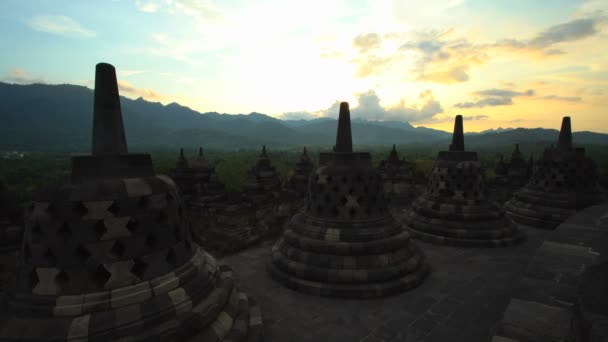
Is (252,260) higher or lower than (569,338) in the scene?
lower

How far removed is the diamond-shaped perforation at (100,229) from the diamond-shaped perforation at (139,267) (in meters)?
0.55

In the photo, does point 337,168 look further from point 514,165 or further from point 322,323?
point 514,165

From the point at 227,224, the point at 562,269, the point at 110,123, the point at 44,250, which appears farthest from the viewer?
the point at 227,224

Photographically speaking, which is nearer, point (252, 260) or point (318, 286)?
point (318, 286)

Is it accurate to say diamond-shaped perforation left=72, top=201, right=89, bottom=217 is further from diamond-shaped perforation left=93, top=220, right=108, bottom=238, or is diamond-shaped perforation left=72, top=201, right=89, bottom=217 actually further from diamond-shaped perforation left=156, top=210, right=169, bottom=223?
diamond-shaped perforation left=156, top=210, right=169, bottom=223

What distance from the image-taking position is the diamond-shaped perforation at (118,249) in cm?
401

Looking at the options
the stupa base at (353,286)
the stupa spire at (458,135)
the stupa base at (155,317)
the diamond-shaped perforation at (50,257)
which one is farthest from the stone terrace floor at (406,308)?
the stupa spire at (458,135)

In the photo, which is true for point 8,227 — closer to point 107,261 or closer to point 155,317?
point 107,261

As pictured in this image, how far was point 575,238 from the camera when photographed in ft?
23.0

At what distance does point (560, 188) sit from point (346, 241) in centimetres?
1202

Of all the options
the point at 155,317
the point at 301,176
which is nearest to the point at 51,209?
the point at 155,317

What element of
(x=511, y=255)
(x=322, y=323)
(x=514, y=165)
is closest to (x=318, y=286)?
(x=322, y=323)

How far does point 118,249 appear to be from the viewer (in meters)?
4.05

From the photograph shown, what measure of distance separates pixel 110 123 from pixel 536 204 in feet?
54.4
